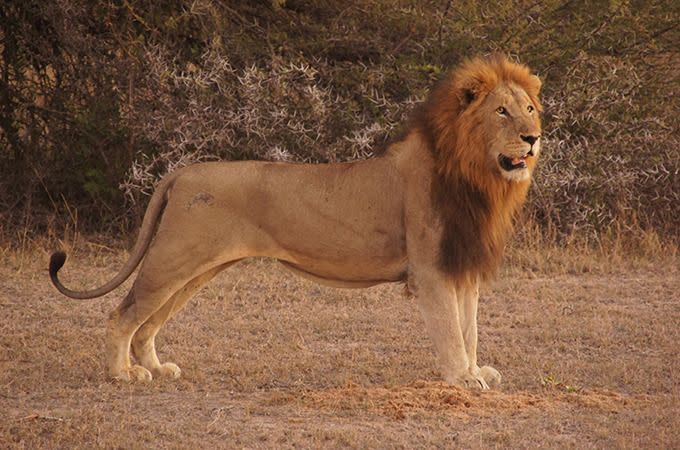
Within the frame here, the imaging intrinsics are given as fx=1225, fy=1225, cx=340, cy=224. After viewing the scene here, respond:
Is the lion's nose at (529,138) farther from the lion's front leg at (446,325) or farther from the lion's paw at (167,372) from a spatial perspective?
the lion's paw at (167,372)

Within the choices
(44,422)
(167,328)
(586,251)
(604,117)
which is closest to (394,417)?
(44,422)

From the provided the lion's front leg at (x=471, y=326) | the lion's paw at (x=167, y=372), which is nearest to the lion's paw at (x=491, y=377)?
the lion's front leg at (x=471, y=326)

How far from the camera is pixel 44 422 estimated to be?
471 cm

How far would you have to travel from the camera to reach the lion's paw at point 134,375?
5.68m

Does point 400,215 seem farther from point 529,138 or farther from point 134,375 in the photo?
point 134,375

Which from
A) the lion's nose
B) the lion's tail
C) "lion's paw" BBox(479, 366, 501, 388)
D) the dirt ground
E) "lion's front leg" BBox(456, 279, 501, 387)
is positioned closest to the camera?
the dirt ground

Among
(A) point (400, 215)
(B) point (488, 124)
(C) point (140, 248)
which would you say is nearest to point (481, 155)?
(B) point (488, 124)

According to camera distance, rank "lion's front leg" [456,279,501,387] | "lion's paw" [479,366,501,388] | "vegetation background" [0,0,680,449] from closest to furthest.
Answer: "lion's front leg" [456,279,501,387] → "lion's paw" [479,366,501,388] → "vegetation background" [0,0,680,449]

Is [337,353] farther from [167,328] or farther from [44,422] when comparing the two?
[44,422]

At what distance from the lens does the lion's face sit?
537cm

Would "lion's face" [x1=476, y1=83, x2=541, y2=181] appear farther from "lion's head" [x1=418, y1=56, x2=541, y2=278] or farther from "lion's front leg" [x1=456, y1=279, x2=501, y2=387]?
"lion's front leg" [x1=456, y1=279, x2=501, y2=387]

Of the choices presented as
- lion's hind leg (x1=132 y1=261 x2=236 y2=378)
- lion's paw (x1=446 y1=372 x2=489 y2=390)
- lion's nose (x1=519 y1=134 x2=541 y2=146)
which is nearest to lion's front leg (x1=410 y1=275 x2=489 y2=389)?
lion's paw (x1=446 y1=372 x2=489 y2=390)

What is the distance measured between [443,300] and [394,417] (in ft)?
2.26

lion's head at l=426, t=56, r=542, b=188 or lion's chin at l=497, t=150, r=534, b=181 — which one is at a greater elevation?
lion's head at l=426, t=56, r=542, b=188
